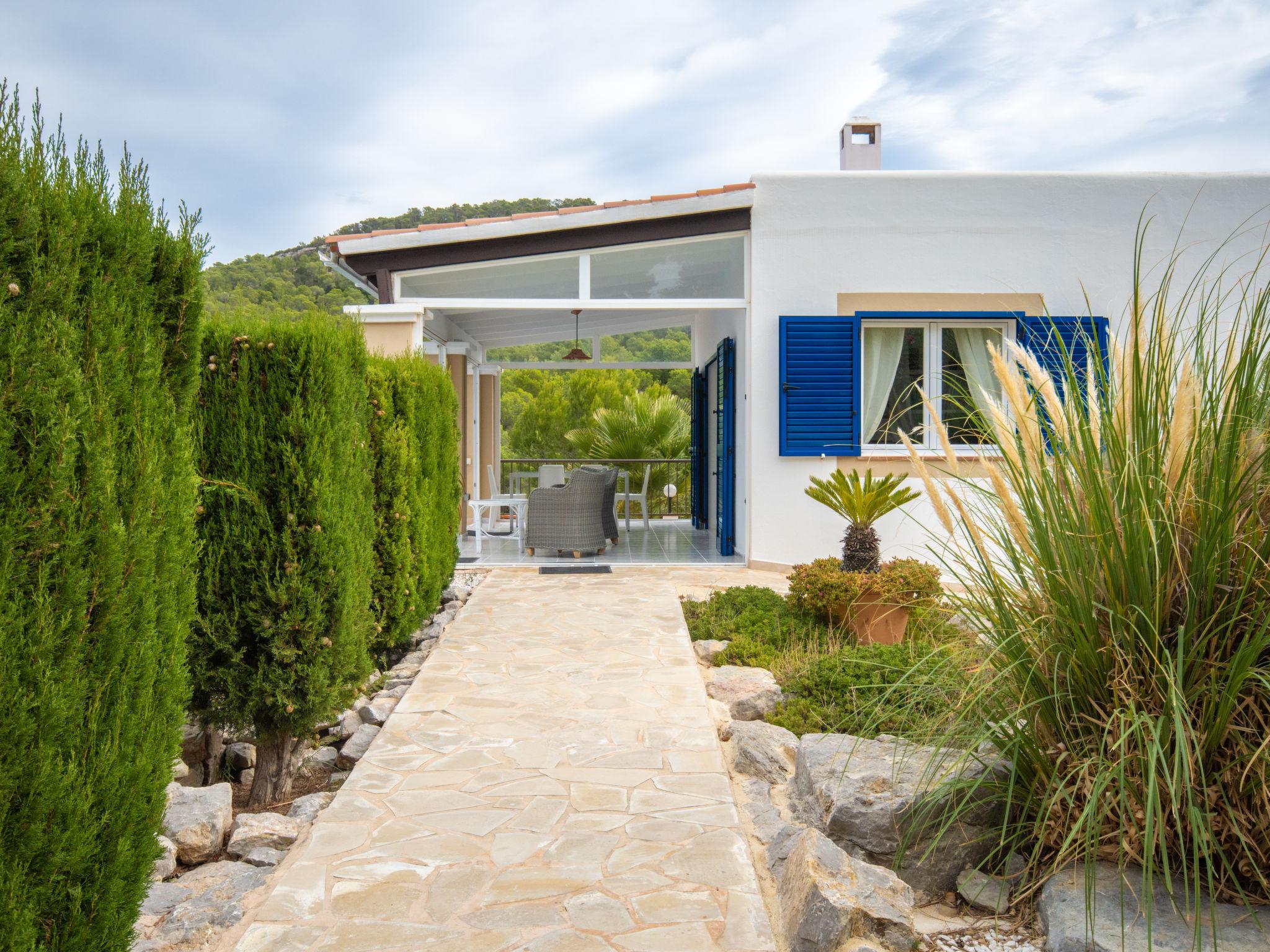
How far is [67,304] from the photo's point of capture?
166 centimetres

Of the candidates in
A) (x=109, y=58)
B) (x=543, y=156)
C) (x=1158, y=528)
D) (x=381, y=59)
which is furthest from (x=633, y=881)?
(x=543, y=156)

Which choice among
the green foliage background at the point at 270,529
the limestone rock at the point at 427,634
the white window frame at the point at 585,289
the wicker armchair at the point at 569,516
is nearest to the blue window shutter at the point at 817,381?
the white window frame at the point at 585,289

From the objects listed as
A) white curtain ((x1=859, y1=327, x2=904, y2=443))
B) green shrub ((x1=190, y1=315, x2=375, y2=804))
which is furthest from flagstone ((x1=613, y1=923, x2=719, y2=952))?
white curtain ((x1=859, y1=327, x2=904, y2=443))

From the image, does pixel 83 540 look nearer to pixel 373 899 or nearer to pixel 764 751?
pixel 373 899

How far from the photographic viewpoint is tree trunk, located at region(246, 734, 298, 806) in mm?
3662

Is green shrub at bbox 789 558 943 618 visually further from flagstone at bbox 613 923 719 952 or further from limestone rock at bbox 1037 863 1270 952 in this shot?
flagstone at bbox 613 923 719 952

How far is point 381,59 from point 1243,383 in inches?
581

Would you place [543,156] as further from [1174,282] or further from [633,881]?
[633,881]

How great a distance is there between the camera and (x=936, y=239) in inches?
333

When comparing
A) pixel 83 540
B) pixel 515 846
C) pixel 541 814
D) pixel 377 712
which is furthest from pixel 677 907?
pixel 377 712

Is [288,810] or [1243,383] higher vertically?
[1243,383]

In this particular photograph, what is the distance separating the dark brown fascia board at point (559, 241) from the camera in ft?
28.0

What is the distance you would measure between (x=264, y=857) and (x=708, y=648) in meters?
3.16

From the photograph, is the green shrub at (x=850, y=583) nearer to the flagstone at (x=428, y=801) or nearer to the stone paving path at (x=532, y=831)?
Answer: the stone paving path at (x=532, y=831)
